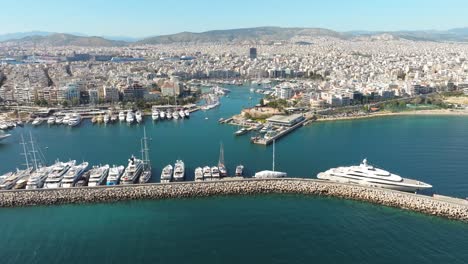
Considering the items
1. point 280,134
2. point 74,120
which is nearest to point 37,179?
point 74,120

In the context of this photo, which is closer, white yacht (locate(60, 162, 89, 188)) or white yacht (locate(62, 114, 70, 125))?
white yacht (locate(60, 162, 89, 188))

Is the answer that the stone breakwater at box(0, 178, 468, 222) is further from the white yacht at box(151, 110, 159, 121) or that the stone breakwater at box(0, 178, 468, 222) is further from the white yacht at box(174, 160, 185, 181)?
the white yacht at box(151, 110, 159, 121)

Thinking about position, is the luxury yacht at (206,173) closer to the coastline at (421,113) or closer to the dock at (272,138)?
the dock at (272,138)

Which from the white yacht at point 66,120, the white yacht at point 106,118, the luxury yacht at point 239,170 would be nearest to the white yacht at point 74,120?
the white yacht at point 66,120

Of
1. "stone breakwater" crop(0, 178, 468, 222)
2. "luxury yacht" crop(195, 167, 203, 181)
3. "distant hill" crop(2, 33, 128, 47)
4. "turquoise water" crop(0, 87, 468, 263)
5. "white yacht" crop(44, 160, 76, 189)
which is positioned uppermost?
"distant hill" crop(2, 33, 128, 47)

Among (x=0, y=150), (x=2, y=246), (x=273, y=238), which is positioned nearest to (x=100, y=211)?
(x=2, y=246)

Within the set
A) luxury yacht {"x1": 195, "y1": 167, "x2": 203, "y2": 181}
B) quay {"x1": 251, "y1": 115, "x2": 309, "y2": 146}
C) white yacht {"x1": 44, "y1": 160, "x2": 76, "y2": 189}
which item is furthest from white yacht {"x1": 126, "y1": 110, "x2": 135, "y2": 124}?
luxury yacht {"x1": 195, "y1": 167, "x2": 203, "y2": 181}

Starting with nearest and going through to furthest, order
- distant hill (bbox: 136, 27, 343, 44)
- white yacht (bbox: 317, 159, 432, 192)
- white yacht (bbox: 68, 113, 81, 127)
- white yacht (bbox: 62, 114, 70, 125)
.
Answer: white yacht (bbox: 317, 159, 432, 192) → white yacht (bbox: 68, 113, 81, 127) → white yacht (bbox: 62, 114, 70, 125) → distant hill (bbox: 136, 27, 343, 44)
